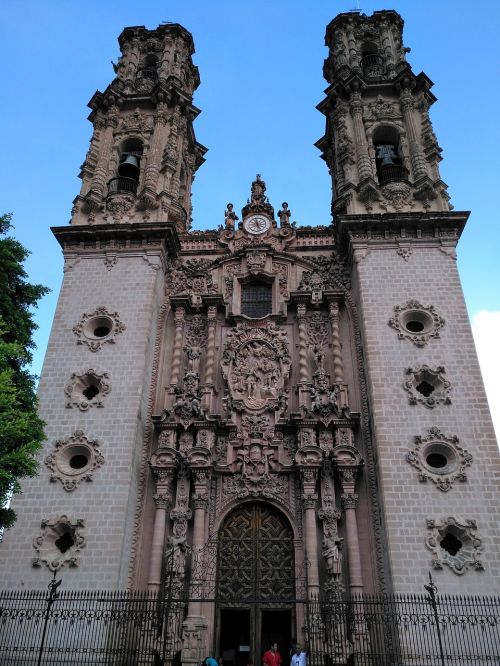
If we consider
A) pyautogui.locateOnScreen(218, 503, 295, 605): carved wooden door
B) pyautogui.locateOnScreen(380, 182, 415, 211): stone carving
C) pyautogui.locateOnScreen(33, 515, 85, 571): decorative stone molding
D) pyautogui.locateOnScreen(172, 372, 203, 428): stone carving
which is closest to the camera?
pyautogui.locateOnScreen(33, 515, 85, 571): decorative stone molding

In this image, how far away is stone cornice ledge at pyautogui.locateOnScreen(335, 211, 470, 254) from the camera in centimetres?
2022

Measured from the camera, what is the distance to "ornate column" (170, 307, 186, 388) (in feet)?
62.9

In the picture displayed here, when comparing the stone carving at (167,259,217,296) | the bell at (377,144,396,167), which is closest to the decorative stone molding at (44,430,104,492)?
the stone carving at (167,259,217,296)

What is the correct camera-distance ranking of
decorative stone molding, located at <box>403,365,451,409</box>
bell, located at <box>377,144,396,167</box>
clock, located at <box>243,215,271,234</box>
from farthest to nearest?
bell, located at <box>377,144,396,167</box> < clock, located at <box>243,215,271,234</box> < decorative stone molding, located at <box>403,365,451,409</box>

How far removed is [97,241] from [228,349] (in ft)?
20.2

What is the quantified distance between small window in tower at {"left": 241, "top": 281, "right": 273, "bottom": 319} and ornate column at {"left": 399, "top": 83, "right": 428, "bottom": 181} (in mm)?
6779

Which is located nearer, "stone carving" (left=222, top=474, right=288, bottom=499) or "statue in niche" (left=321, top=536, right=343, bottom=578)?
"statue in niche" (left=321, top=536, right=343, bottom=578)

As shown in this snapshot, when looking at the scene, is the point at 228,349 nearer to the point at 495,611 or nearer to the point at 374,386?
the point at 374,386

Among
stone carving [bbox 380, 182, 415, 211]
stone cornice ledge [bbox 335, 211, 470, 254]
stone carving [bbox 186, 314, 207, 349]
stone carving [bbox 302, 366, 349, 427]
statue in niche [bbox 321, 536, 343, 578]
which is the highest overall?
stone carving [bbox 380, 182, 415, 211]

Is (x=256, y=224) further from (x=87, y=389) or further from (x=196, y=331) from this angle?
(x=87, y=389)

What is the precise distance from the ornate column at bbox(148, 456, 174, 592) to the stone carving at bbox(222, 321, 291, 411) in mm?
2892

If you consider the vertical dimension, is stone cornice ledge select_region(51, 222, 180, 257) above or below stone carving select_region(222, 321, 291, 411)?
above

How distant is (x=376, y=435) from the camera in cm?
1648

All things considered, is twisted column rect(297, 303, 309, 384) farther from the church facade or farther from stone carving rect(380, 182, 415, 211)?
stone carving rect(380, 182, 415, 211)
